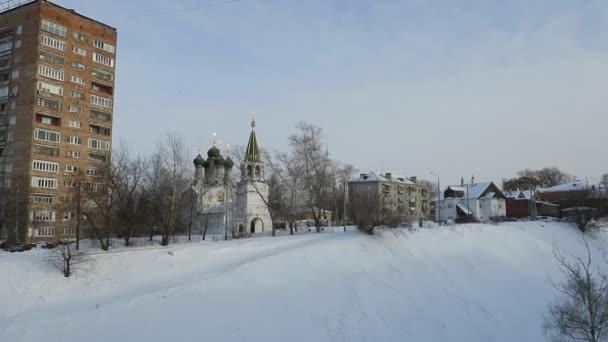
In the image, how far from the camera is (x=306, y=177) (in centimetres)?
4825

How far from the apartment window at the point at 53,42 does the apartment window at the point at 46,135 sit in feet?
31.5

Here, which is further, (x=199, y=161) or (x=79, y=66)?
(x=199, y=161)

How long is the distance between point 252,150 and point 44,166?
23.7 metres

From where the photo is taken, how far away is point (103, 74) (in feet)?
195

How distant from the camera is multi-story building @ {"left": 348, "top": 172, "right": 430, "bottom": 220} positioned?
90250mm

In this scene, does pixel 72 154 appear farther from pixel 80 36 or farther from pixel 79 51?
pixel 80 36

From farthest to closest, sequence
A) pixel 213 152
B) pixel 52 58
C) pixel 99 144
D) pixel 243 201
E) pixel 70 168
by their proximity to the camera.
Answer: pixel 213 152
pixel 243 201
pixel 99 144
pixel 70 168
pixel 52 58

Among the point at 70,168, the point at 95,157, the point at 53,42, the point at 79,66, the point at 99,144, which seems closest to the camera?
the point at 53,42

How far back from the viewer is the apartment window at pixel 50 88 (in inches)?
2094

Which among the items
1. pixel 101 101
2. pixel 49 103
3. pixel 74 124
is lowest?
pixel 74 124

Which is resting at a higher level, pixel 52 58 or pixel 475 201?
pixel 52 58

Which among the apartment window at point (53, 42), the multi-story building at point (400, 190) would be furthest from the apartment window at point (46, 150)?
the multi-story building at point (400, 190)

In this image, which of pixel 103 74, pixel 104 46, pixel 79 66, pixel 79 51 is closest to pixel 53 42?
pixel 79 51

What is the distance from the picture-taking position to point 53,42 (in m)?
54.5
